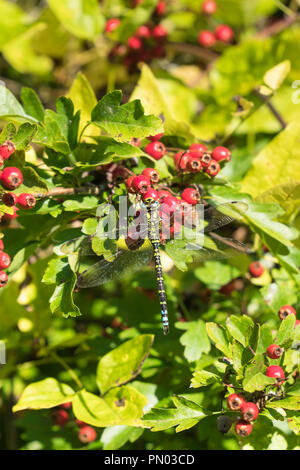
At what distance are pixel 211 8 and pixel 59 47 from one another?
95cm

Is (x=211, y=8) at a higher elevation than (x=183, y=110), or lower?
higher

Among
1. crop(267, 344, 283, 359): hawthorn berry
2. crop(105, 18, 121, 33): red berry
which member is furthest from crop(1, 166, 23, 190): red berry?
crop(105, 18, 121, 33): red berry

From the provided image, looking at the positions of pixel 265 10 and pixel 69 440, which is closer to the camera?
pixel 69 440

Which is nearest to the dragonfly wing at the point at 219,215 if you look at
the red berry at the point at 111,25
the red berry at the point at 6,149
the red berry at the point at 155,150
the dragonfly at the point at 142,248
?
the dragonfly at the point at 142,248

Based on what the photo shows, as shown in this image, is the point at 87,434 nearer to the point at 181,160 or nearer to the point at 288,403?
the point at 288,403

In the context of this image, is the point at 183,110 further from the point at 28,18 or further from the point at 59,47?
the point at 28,18

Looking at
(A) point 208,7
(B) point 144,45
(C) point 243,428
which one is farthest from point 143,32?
(C) point 243,428

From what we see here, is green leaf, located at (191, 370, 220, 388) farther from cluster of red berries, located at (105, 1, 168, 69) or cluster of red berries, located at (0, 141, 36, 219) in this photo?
cluster of red berries, located at (105, 1, 168, 69)

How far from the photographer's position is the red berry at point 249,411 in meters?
1.49

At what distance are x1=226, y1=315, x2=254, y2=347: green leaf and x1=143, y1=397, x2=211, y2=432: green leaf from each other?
0.25m

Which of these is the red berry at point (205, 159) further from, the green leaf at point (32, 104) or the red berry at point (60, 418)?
the red berry at point (60, 418)

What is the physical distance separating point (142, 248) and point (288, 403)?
694 millimetres

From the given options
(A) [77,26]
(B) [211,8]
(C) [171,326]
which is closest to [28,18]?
(A) [77,26]

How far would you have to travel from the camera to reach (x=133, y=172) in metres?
1.83
